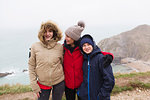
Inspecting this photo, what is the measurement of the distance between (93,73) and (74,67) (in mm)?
423

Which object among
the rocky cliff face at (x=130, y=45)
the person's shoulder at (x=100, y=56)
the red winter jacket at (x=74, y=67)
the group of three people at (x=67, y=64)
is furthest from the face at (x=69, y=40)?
the rocky cliff face at (x=130, y=45)

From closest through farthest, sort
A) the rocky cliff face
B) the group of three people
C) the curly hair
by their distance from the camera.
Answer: the group of three people
the curly hair
the rocky cliff face

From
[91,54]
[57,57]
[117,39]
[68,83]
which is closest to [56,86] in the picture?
[68,83]

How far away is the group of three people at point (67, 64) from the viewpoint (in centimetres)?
239

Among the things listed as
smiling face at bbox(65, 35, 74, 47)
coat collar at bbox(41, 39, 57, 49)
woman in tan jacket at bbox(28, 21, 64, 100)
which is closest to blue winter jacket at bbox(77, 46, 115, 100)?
smiling face at bbox(65, 35, 74, 47)

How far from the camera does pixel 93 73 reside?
2373 millimetres

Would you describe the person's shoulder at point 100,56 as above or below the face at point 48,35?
below

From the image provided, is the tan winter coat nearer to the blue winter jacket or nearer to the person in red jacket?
the person in red jacket

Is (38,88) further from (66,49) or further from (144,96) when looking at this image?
(144,96)

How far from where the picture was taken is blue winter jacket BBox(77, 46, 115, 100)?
2232 millimetres

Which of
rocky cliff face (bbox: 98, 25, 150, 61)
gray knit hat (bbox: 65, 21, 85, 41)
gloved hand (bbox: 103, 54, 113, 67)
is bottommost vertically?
rocky cliff face (bbox: 98, 25, 150, 61)

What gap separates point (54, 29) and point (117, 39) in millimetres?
59029

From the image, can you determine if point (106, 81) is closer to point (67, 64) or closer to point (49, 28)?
point (67, 64)

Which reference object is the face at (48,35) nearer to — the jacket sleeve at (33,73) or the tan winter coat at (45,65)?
the tan winter coat at (45,65)
